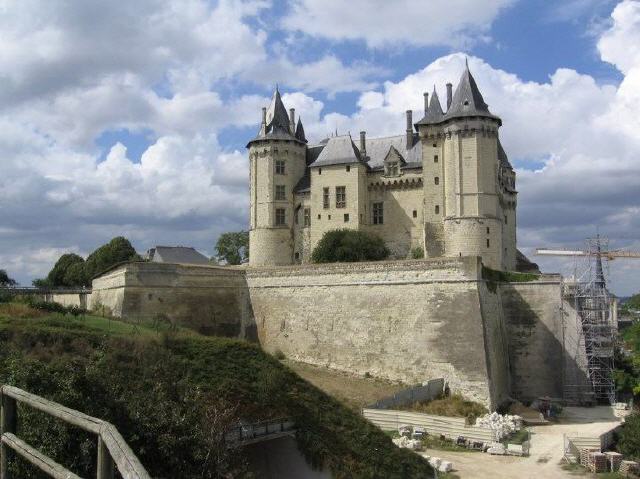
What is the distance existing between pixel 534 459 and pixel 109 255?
43.6 m

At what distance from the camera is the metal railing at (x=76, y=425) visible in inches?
138

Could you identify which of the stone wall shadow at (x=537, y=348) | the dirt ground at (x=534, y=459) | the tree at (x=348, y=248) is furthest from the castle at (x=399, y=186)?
the dirt ground at (x=534, y=459)

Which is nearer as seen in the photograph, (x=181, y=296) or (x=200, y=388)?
(x=200, y=388)

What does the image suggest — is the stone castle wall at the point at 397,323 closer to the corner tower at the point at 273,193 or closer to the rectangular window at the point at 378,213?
the corner tower at the point at 273,193

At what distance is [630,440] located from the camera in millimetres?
22922

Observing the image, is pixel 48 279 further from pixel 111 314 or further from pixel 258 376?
pixel 258 376

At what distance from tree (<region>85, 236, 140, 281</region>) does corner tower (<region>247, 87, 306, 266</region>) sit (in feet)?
45.2

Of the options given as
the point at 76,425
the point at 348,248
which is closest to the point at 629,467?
the point at 76,425

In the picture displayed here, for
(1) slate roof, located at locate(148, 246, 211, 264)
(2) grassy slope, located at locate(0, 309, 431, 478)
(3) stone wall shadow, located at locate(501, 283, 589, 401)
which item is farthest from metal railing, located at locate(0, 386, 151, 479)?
(1) slate roof, located at locate(148, 246, 211, 264)

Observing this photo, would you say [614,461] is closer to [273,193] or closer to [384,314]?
[384,314]

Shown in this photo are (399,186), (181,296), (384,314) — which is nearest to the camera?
(384,314)

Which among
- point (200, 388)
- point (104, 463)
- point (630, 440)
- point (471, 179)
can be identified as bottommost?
point (630, 440)

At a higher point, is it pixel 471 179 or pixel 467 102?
pixel 467 102

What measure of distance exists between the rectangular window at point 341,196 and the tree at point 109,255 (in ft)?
65.3
